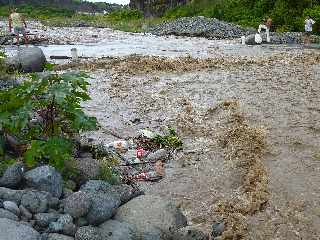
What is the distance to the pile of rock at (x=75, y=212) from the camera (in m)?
Result: 4.66

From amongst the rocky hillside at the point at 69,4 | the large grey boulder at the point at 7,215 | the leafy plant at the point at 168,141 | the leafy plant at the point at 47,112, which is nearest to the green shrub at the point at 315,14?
the leafy plant at the point at 168,141

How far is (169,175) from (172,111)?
398cm

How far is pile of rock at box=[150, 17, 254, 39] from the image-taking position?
3453 centimetres

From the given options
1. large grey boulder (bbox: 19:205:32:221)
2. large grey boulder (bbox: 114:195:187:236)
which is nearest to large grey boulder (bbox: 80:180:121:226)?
large grey boulder (bbox: 114:195:187:236)

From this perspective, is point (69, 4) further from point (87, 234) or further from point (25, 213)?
point (87, 234)

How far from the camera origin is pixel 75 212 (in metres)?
4.91

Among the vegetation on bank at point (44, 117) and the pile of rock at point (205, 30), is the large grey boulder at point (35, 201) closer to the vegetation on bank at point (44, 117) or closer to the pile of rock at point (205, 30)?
the vegetation on bank at point (44, 117)

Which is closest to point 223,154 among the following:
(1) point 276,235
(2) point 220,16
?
(1) point 276,235

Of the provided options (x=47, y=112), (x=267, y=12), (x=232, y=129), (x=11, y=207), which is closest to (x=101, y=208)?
(x=11, y=207)

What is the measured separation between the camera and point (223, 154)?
8562 mm

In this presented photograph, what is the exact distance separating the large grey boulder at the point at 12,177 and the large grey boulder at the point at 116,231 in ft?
3.37

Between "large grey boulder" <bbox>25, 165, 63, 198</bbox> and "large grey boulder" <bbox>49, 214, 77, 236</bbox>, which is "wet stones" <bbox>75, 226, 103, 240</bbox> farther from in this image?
"large grey boulder" <bbox>25, 165, 63, 198</bbox>

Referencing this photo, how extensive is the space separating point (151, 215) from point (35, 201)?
120cm

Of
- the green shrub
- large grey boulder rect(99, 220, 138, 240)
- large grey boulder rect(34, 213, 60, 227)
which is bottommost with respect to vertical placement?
large grey boulder rect(99, 220, 138, 240)
